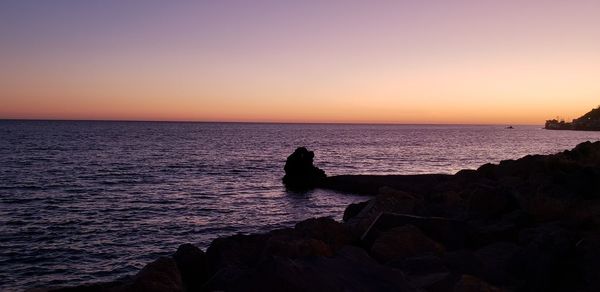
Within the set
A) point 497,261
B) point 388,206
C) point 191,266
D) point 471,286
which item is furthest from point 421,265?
point 388,206

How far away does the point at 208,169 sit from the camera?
2295 inches

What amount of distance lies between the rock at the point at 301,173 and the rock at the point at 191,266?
116 feet

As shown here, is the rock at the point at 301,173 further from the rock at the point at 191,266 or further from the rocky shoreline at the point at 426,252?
the rock at the point at 191,266

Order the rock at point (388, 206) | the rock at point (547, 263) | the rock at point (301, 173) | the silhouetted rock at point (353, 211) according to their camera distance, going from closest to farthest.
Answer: the rock at point (547, 263), the rock at point (388, 206), the silhouetted rock at point (353, 211), the rock at point (301, 173)

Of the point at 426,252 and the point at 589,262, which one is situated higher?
the point at 589,262

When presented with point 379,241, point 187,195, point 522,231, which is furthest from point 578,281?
point 187,195

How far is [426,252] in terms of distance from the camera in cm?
938

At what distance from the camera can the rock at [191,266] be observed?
995 cm

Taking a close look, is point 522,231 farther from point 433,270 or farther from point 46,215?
point 46,215

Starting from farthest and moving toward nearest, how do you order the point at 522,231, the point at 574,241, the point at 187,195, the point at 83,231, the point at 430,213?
1. the point at 187,195
2. the point at 83,231
3. the point at 430,213
4. the point at 522,231
5. the point at 574,241

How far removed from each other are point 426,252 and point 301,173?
39.1 metres

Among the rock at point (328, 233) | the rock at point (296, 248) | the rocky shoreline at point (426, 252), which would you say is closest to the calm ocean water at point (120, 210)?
the rocky shoreline at point (426, 252)

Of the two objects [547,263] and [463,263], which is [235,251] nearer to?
[463,263]

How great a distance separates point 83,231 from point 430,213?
715 inches
